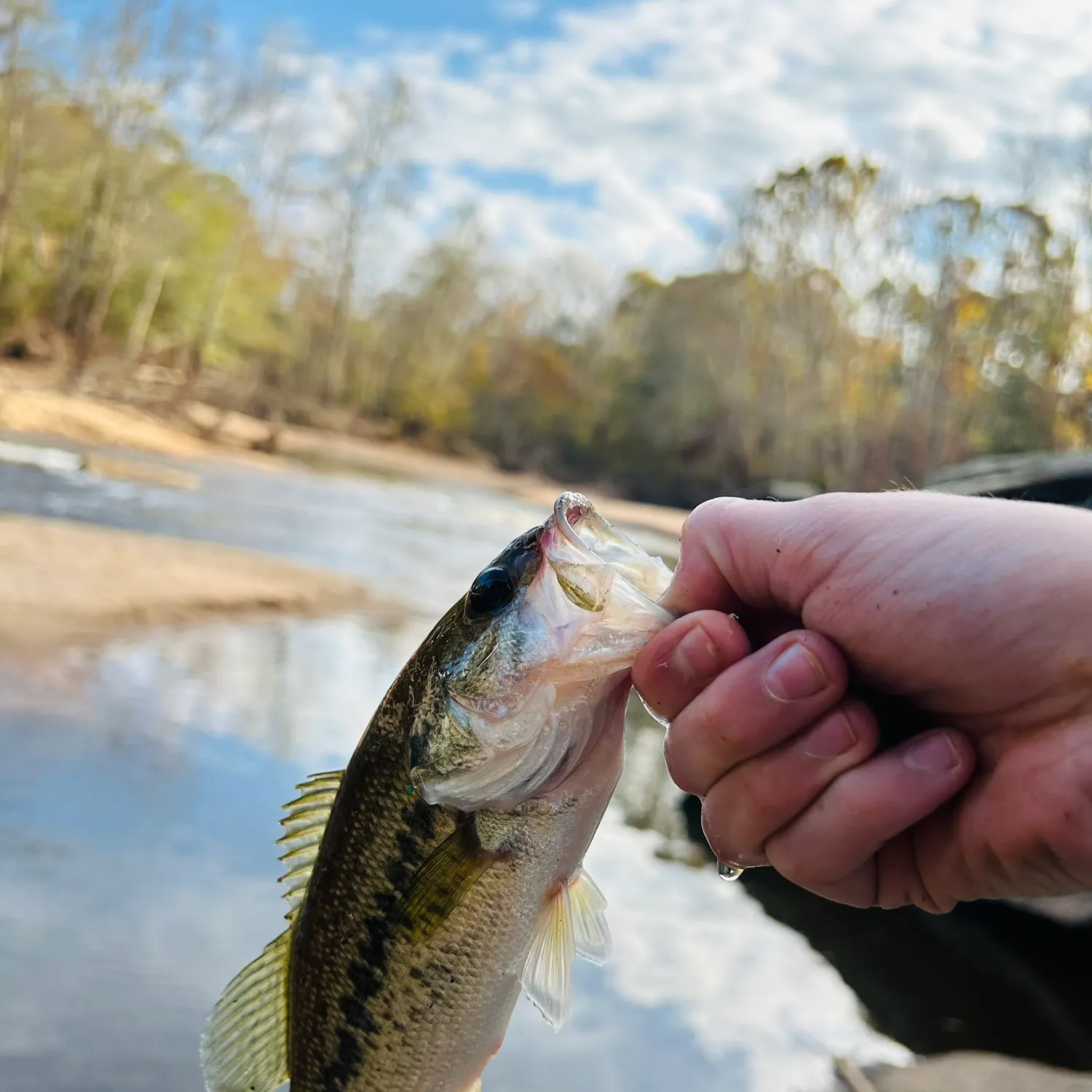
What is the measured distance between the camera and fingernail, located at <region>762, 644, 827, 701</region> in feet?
5.75

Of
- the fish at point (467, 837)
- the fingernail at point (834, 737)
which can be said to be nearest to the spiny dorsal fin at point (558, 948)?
the fish at point (467, 837)

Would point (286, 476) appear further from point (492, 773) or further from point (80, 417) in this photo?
point (492, 773)

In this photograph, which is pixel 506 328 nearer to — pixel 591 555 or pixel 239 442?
pixel 239 442

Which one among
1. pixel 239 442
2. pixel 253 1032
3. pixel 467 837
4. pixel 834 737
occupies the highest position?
pixel 834 737

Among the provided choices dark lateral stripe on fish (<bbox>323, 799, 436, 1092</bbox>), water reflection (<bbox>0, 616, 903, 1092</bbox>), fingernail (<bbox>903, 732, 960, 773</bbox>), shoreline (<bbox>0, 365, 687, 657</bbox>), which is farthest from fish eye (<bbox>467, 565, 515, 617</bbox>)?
shoreline (<bbox>0, 365, 687, 657</bbox>)

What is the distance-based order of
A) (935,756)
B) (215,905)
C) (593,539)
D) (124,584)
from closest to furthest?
1. (935,756)
2. (593,539)
3. (215,905)
4. (124,584)

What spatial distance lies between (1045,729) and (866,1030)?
11.2ft

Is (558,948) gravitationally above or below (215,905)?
above

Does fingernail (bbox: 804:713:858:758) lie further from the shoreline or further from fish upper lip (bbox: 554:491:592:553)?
the shoreline

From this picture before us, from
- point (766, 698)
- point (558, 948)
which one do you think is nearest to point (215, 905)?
point (558, 948)

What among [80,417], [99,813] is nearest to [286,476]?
[80,417]

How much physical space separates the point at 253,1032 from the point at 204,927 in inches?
102

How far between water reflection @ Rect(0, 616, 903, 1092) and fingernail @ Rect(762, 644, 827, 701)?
Answer: 2.84m

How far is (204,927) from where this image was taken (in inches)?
172
